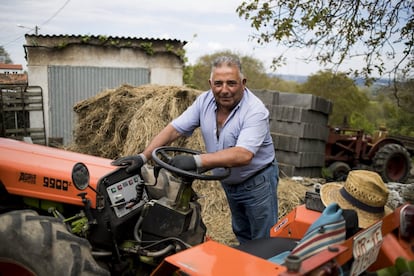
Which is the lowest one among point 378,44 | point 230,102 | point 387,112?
point 387,112

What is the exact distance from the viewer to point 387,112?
85.7 feet

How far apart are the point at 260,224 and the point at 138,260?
1.14m

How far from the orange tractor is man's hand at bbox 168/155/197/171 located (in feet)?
0.15

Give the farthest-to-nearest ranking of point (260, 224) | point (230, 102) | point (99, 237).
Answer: point (260, 224) < point (230, 102) < point (99, 237)

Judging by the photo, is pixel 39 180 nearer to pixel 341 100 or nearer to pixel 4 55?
pixel 4 55

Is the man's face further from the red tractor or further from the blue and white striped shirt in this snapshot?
the red tractor

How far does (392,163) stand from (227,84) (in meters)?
9.52

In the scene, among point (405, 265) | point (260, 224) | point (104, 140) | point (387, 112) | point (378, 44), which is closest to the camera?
point (405, 265)

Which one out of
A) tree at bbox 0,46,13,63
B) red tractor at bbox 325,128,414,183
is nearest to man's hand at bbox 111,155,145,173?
tree at bbox 0,46,13,63

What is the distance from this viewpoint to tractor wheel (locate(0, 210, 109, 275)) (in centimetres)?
224

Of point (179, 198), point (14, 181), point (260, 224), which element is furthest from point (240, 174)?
point (14, 181)

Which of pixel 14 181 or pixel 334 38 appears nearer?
pixel 14 181

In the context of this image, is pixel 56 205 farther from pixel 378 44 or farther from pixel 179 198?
pixel 378 44

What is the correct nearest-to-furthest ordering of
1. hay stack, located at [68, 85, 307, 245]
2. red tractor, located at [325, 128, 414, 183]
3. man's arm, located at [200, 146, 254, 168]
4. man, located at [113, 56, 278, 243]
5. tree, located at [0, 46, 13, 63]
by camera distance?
man's arm, located at [200, 146, 254, 168] < man, located at [113, 56, 278, 243] < tree, located at [0, 46, 13, 63] < hay stack, located at [68, 85, 307, 245] < red tractor, located at [325, 128, 414, 183]
